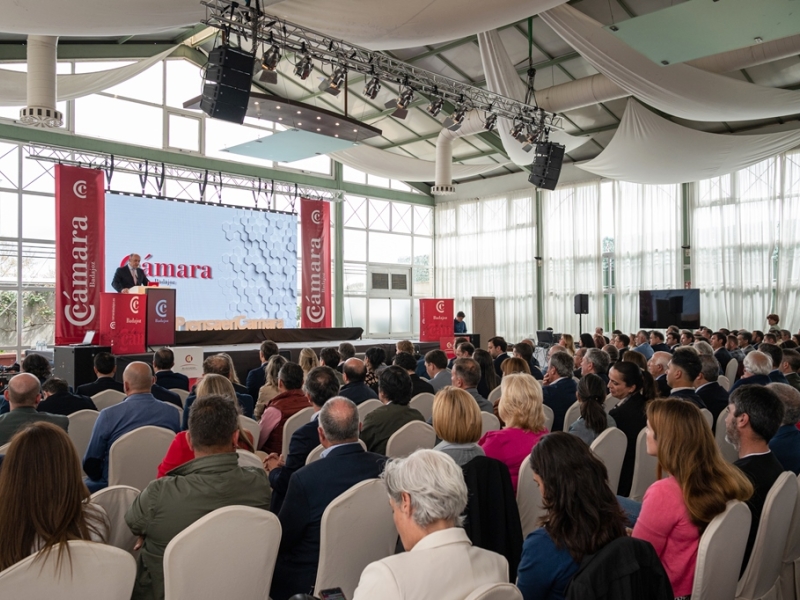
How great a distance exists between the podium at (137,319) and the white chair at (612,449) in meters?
6.81

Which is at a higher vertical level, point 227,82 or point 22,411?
point 227,82

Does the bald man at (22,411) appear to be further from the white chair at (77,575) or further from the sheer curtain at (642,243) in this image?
the sheer curtain at (642,243)

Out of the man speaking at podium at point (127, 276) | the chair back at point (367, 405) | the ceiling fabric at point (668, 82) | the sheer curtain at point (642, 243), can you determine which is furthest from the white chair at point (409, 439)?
the sheer curtain at point (642, 243)

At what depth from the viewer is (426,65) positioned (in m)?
13.4

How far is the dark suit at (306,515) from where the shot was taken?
2486mm

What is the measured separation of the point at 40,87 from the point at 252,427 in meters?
6.43

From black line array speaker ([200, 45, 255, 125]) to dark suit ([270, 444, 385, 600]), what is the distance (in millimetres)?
5730

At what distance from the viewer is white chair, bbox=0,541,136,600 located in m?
1.67

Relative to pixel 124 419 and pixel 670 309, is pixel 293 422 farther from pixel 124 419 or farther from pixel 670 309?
pixel 670 309

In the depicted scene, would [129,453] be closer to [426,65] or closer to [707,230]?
[426,65]

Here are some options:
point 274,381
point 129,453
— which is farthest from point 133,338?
point 129,453

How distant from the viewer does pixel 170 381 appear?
19.0 ft

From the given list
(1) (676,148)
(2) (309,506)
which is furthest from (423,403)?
(1) (676,148)

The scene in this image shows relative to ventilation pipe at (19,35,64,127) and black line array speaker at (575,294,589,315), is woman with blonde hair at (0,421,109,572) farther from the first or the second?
black line array speaker at (575,294,589,315)
